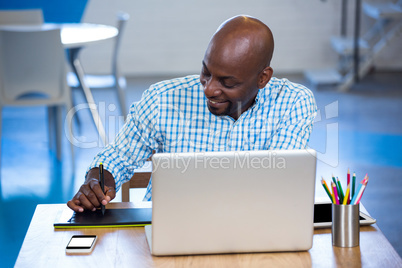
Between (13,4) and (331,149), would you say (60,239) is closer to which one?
(331,149)

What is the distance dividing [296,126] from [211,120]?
252 millimetres

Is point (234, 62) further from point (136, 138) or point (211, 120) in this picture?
point (136, 138)

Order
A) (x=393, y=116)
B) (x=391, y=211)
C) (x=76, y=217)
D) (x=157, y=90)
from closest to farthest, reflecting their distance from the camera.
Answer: (x=76, y=217) < (x=157, y=90) < (x=391, y=211) < (x=393, y=116)

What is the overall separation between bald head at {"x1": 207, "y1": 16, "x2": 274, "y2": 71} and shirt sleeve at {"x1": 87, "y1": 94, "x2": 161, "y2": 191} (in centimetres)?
30

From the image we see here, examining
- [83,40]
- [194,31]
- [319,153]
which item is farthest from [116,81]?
[194,31]

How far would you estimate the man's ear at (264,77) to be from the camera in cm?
176

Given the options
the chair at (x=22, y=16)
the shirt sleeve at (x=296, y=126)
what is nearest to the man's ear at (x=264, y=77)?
the shirt sleeve at (x=296, y=126)

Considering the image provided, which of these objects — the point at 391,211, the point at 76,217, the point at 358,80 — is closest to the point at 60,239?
the point at 76,217

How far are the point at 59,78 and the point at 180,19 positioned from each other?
3.12m

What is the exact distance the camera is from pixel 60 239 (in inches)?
59.0

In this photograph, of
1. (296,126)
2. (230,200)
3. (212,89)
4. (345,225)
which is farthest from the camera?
(296,126)

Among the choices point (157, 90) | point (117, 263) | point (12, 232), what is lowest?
point (12, 232)

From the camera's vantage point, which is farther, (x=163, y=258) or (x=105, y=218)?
(x=105, y=218)

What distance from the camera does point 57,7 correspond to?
22.4 ft
